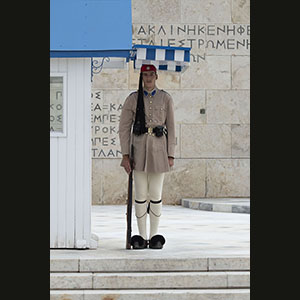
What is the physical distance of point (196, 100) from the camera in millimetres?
15648

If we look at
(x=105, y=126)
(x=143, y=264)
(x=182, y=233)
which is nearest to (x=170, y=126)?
(x=143, y=264)

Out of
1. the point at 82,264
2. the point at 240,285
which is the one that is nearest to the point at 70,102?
the point at 82,264

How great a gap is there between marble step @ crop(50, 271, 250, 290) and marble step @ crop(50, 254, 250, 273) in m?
0.09

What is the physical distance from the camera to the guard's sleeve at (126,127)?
7996mm

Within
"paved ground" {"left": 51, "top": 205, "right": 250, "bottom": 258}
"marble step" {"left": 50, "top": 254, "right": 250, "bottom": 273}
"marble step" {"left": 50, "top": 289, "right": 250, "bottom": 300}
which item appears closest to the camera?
"marble step" {"left": 50, "top": 289, "right": 250, "bottom": 300}

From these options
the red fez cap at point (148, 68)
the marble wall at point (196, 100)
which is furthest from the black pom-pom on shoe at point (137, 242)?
the marble wall at point (196, 100)

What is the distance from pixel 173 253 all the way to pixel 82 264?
1.00m

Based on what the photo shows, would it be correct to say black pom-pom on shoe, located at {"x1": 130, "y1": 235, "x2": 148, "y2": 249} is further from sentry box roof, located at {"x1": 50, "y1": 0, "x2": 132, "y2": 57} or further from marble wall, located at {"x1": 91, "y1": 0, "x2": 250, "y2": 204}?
marble wall, located at {"x1": 91, "y1": 0, "x2": 250, "y2": 204}

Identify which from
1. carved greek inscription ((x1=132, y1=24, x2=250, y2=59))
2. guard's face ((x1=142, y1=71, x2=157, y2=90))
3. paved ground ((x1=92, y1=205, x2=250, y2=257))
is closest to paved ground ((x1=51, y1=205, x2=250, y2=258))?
paved ground ((x1=92, y1=205, x2=250, y2=257))

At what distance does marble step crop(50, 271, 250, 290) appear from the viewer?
269 inches

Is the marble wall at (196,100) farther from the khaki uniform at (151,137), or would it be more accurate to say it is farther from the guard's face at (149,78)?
the guard's face at (149,78)

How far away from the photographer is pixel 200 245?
8.44 meters

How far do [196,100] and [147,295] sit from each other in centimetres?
929
